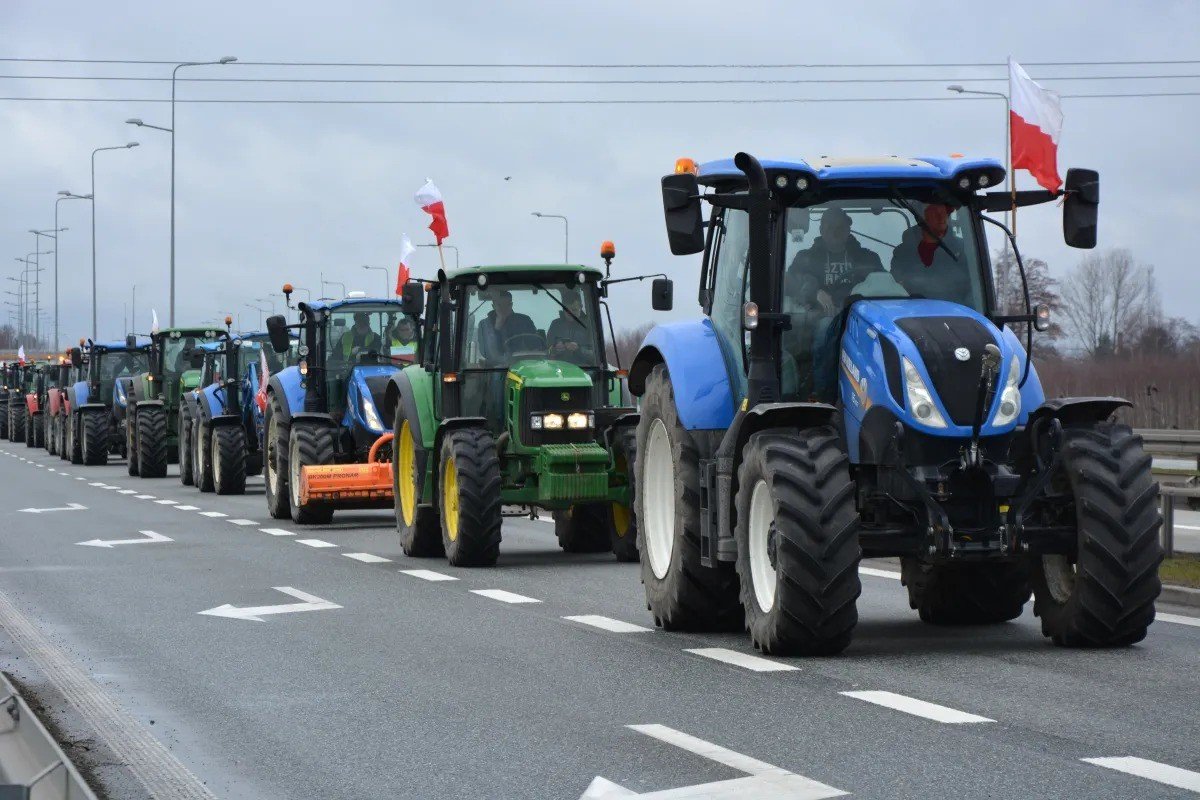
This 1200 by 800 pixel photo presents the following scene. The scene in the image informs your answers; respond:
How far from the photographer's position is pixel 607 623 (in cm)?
1251

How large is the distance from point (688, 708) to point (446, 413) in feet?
30.3

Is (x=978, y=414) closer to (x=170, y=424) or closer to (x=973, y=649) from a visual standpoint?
Result: (x=973, y=649)

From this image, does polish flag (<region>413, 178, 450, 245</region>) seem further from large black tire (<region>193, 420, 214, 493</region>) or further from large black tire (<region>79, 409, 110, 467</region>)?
large black tire (<region>79, 409, 110, 467</region>)

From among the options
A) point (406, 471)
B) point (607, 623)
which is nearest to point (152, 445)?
point (406, 471)

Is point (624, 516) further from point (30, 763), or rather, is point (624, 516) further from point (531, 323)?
point (30, 763)

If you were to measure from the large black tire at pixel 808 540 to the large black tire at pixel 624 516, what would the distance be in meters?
5.91

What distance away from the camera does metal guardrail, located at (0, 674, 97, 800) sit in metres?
5.96

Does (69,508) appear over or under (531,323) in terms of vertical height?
under

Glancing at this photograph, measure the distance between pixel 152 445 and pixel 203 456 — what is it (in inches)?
248

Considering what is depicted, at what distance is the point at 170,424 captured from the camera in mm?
38844

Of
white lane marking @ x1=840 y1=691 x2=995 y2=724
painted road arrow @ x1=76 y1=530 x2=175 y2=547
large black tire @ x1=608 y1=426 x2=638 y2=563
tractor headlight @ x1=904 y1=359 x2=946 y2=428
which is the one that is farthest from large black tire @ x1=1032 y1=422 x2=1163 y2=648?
painted road arrow @ x1=76 y1=530 x2=175 y2=547

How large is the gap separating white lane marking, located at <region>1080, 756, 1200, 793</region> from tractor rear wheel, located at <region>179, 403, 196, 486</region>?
27.2m

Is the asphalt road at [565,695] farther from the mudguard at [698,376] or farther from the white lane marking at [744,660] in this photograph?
the mudguard at [698,376]

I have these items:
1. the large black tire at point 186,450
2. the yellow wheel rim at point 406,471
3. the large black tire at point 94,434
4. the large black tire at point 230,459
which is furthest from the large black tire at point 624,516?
the large black tire at point 94,434
